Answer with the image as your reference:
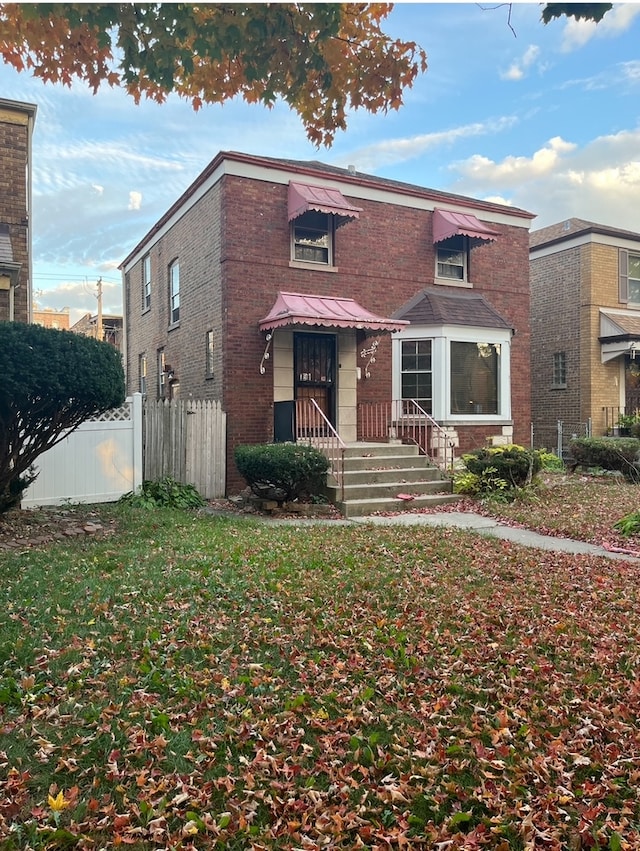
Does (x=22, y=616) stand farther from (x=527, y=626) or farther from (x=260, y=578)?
(x=527, y=626)

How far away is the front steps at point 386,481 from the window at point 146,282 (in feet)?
31.6

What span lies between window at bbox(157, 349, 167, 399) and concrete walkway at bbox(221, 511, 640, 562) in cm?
822

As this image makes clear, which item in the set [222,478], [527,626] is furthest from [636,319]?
[527,626]

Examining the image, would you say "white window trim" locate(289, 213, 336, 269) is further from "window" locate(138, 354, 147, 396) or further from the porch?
"window" locate(138, 354, 147, 396)

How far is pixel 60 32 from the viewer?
11.6 ft

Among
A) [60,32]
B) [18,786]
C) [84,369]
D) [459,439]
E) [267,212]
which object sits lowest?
[18,786]

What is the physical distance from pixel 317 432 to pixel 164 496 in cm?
360

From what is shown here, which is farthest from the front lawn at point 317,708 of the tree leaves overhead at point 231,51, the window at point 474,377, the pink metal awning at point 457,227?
the pink metal awning at point 457,227

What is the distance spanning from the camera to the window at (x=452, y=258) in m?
15.3

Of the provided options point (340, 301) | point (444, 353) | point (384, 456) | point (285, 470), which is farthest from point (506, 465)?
point (340, 301)

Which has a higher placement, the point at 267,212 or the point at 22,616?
the point at 267,212

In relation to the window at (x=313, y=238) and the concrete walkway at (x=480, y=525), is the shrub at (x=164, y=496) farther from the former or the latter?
the window at (x=313, y=238)

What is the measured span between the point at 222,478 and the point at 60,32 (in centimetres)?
930

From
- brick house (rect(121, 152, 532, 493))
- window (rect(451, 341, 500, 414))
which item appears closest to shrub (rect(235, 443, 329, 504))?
brick house (rect(121, 152, 532, 493))
